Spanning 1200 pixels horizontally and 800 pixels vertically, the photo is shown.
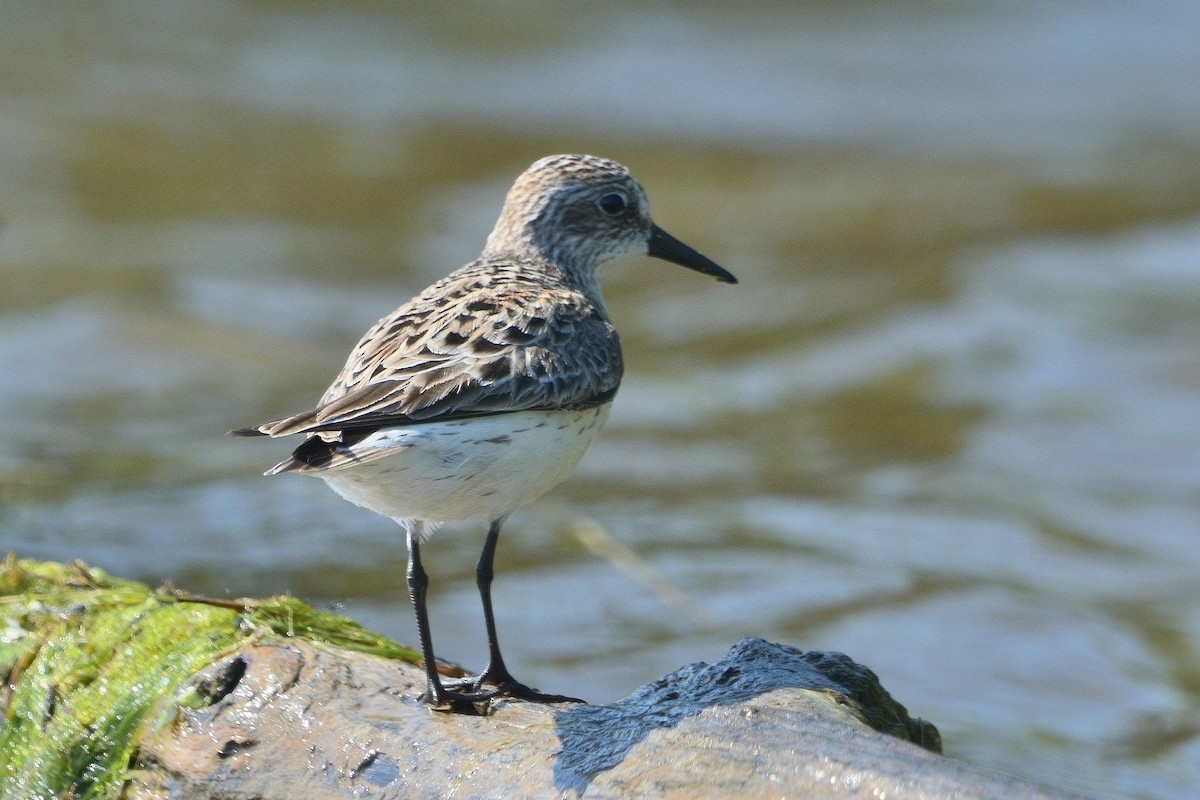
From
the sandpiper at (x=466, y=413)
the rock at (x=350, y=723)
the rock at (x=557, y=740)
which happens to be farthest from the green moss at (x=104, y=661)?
the sandpiper at (x=466, y=413)

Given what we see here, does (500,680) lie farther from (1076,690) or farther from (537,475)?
(1076,690)

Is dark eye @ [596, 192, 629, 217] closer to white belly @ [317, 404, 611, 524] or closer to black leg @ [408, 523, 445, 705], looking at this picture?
white belly @ [317, 404, 611, 524]

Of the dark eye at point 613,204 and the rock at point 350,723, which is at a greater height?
the dark eye at point 613,204

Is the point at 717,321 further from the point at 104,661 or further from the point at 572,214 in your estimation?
the point at 104,661

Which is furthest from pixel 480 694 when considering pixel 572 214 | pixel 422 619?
pixel 572 214

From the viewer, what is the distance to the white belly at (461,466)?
411 centimetres

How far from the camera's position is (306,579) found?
750cm

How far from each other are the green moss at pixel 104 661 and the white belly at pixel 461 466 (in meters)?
0.44

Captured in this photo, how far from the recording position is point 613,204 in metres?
6.04

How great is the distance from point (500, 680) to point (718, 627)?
277 cm

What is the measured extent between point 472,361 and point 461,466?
13.8 inches

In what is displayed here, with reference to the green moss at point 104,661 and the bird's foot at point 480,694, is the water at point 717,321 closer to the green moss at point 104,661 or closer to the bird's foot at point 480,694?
the bird's foot at point 480,694

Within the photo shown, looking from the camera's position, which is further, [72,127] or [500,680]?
[72,127]

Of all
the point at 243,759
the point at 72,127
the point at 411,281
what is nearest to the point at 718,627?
the point at 243,759
